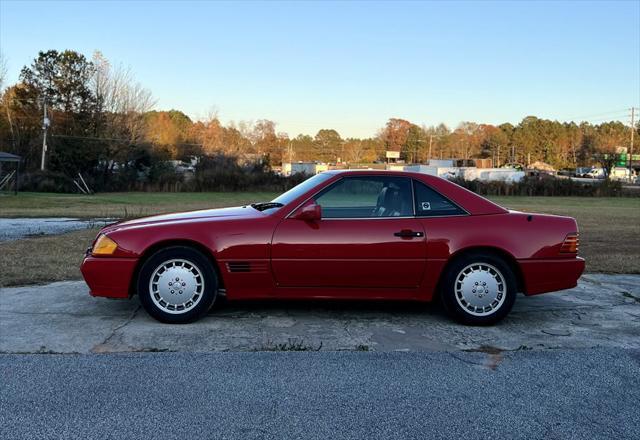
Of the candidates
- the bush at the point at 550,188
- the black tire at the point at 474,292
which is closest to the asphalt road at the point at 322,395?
the black tire at the point at 474,292

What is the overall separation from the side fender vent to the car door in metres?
0.22

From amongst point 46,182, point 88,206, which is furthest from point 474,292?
point 46,182

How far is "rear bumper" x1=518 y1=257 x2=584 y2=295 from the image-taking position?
5367 mm

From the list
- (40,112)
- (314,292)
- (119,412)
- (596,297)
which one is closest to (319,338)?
(314,292)

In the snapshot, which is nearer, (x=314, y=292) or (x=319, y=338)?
(x=319, y=338)

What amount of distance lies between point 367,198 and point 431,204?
60 centimetres

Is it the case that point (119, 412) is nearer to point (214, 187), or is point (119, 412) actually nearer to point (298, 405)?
point (298, 405)

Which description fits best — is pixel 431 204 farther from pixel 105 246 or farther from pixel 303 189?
pixel 105 246

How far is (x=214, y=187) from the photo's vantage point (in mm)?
52562

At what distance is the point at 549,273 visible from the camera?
5414 mm

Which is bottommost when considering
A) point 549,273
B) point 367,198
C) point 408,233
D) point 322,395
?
point 322,395

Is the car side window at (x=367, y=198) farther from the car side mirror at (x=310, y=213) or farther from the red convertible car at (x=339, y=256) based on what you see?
the car side mirror at (x=310, y=213)

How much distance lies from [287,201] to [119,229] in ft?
5.09

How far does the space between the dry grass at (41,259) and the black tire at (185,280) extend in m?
2.63
